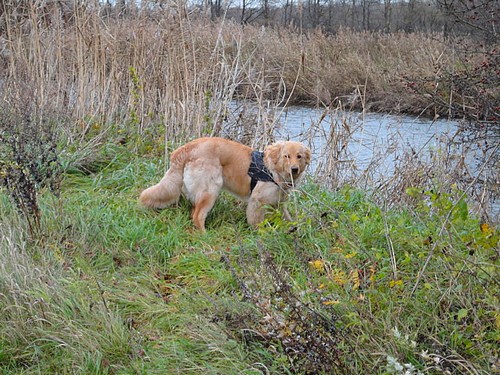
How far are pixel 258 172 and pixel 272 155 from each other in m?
0.20

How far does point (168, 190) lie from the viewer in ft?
18.5

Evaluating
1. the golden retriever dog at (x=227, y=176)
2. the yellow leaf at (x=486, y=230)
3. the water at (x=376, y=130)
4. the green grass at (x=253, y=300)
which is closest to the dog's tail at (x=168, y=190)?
the golden retriever dog at (x=227, y=176)

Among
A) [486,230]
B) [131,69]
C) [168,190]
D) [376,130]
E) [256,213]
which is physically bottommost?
[376,130]

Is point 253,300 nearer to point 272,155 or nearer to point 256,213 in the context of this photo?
point 256,213

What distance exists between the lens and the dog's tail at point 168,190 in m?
5.61

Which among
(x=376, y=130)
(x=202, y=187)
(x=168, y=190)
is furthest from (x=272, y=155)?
(x=376, y=130)

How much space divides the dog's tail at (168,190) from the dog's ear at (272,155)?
2.45ft

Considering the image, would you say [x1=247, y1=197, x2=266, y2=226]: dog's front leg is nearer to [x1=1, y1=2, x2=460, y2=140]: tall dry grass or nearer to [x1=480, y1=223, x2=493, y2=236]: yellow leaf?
[x1=1, y1=2, x2=460, y2=140]: tall dry grass

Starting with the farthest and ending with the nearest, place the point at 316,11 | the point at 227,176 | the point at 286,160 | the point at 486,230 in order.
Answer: the point at 316,11
the point at 227,176
the point at 286,160
the point at 486,230

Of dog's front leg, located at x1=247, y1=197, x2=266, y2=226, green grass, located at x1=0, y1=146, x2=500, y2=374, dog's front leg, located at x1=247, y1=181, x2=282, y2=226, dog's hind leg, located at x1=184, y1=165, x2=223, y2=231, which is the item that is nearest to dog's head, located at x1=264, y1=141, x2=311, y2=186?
dog's front leg, located at x1=247, y1=181, x2=282, y2=226

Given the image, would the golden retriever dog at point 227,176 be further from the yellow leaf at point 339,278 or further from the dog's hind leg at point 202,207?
the yellow leaf at point 339,278

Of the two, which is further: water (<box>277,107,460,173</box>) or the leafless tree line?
water (<box>277,107,460,173</box>)

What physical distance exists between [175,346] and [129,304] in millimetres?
678

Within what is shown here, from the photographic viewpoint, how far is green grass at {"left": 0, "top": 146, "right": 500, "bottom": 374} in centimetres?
316
